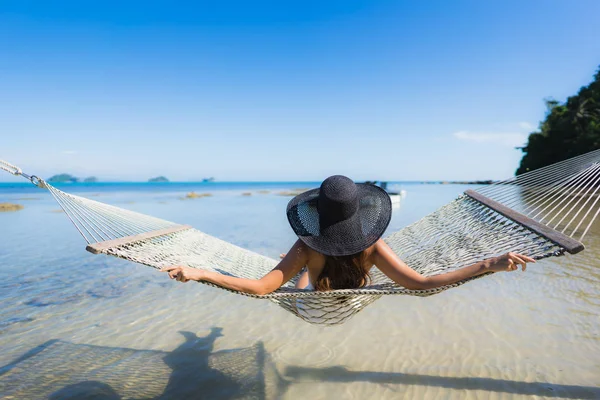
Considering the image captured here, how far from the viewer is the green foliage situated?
2208 cm

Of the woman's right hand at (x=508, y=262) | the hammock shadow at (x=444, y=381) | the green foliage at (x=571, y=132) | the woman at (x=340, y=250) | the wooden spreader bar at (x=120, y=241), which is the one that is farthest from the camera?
the green foliage at (x=571, y=132)

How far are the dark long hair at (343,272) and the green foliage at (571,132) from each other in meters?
25.8


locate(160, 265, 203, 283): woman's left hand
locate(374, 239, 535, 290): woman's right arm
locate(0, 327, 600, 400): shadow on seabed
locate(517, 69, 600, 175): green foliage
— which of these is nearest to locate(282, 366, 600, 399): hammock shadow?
locate(0, 327, 600, 400): shadow on seabed

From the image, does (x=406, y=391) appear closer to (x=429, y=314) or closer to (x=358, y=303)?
(x=358, y=303)

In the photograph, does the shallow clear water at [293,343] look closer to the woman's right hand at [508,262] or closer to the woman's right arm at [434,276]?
the woman's right arm at [434,276]

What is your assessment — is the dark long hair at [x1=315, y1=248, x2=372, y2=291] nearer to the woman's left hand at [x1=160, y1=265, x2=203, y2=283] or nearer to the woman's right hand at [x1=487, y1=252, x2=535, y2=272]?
Result: the woman's right hand at [x1=487, y1=252, x2=535, y2=272]

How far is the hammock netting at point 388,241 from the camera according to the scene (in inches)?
73.4

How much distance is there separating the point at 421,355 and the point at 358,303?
1205 mm

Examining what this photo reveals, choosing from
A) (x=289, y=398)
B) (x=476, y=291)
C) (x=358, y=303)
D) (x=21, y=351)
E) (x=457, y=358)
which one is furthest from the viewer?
(x=476, y=291)

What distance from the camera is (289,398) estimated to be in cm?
240

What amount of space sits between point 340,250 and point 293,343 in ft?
5.68

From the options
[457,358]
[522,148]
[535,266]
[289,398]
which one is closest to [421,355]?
[457,358]

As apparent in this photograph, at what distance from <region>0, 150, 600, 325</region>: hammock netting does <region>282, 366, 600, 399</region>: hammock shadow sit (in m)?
0.71

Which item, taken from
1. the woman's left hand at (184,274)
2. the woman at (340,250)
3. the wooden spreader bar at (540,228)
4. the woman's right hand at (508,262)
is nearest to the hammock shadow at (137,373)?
the woman at (340,250)
